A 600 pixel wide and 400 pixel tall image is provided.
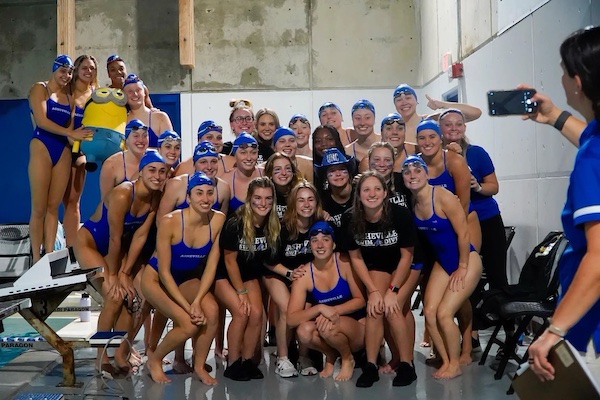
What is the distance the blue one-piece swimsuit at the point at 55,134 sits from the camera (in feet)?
19.3

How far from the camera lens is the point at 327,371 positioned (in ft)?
15.4

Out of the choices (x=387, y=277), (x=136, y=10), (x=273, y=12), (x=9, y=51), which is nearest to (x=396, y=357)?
(x=387, y=277)

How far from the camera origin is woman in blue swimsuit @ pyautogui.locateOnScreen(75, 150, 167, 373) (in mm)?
4734

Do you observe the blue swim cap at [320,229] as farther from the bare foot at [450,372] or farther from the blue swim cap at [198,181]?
the bare foot at [450,372]

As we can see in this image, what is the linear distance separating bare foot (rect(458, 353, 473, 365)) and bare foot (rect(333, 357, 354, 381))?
33.6 inches

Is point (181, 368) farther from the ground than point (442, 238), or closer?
closer

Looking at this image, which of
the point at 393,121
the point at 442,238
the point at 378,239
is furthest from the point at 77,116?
the point at 442,238

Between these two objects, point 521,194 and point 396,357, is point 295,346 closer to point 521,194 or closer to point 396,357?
point 396,357

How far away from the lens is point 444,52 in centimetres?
843

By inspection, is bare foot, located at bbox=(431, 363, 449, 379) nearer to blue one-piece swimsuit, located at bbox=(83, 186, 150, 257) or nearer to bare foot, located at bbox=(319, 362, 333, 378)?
bare foot, located at bbox=(319, 362, 333, 378)

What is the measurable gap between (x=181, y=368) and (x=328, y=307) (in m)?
1.20

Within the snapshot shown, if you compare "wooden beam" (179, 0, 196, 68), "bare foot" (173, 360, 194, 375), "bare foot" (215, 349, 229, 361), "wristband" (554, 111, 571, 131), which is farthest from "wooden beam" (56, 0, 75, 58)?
"wristband" (554, 111, 571, 131)

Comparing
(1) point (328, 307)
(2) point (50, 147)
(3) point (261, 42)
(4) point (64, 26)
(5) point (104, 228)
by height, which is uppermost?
(4) point (64, 26)

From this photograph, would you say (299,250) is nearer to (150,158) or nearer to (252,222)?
(252,222)
